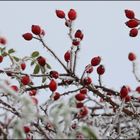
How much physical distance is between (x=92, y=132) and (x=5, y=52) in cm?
264

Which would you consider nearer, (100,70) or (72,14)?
(100,70)

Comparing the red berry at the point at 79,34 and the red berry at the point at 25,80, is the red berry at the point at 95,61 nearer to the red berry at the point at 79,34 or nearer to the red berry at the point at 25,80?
the red berry at the point at 79,34

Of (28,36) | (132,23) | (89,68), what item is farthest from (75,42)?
(132,23)

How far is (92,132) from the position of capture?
1.86 metres

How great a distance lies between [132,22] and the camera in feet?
11.9

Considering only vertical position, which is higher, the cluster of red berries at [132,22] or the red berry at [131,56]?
the cluster of red berries at [132,22]

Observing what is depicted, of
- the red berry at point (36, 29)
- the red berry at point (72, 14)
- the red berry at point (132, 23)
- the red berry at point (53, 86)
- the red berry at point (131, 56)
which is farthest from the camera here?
the red berry at point (131, 56)

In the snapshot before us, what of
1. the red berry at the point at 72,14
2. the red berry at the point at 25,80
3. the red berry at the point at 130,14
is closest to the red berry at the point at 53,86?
the red berry at the point at 25,80

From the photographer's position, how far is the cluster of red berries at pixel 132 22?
3611mm

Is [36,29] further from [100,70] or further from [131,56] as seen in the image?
[131,56]

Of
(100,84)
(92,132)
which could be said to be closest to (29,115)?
(92,132)

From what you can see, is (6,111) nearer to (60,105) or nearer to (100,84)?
(60,105)

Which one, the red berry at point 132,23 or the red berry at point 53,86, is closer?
the red berry at point 53,86

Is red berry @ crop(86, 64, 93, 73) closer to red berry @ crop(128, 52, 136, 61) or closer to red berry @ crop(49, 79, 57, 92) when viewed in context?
red berry @ crop(49, 79, 57, 92)
